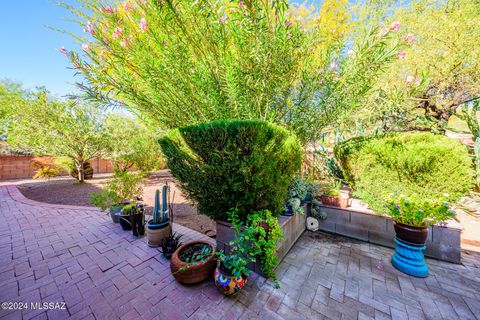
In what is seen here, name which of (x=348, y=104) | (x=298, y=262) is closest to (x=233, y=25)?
(x=348, y=104)

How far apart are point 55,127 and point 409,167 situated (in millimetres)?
12260

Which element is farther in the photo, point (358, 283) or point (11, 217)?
point (11, 217)

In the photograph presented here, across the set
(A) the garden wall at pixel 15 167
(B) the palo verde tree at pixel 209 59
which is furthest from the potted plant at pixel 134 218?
(A) the garden wall at pixel 15 167

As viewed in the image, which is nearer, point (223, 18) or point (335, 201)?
point (223, 18)

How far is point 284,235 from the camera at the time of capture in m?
2.61

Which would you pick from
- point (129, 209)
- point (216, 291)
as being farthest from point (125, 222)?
point (216, 291)

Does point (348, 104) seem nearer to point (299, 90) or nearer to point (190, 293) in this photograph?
point (299, 90)

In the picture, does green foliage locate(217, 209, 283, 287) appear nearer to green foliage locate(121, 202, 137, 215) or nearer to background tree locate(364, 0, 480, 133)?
green foliage locate(121, 202, 137, 215)

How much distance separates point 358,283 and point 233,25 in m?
3.64

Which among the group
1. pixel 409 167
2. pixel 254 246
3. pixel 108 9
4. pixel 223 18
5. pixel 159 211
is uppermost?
pixel 108 9

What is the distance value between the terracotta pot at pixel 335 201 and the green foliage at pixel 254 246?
6.87 ft

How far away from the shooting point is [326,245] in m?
3.06

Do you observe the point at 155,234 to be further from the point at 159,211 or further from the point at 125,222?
the point at 125,222

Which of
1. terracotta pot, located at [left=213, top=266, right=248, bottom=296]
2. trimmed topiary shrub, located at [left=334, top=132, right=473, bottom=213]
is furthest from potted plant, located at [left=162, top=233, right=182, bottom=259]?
trimmed topiary shrub, located at [left=334, top=132, right=473, bottom=213]
